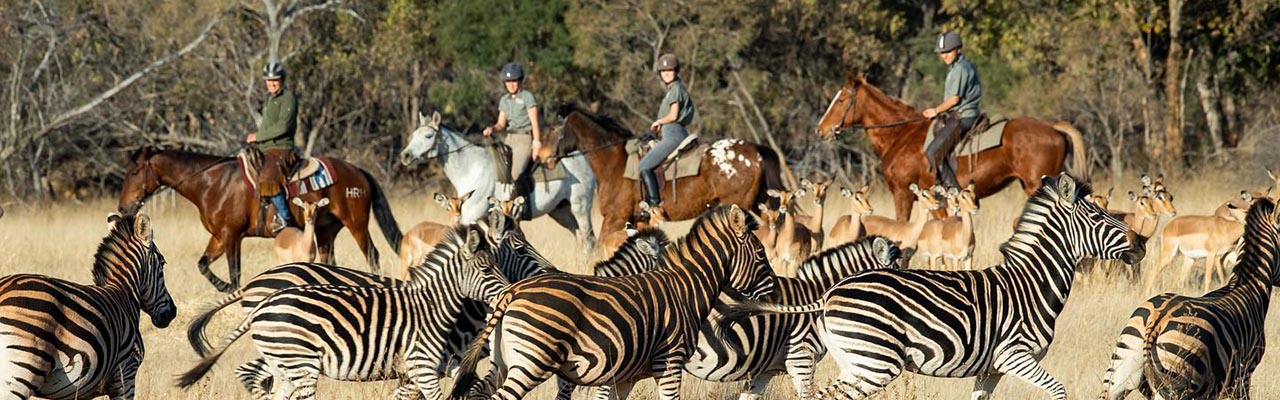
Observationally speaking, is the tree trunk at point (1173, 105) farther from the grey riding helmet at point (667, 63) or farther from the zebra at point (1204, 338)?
the zebra at point (1204, 338)

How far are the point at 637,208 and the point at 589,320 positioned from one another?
395 inches

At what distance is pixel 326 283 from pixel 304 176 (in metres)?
6.98

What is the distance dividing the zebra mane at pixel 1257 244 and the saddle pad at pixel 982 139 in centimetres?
841

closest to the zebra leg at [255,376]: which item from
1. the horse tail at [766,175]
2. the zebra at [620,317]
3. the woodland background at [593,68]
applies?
the zebra at [620,317]

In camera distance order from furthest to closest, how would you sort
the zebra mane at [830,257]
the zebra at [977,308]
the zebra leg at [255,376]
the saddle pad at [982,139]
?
the saddle pad at [982,139] < the zebra mane at [830,257] < the zebra leg at [255,376] < the zebra at [977,308]

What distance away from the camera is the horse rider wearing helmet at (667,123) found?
15.2m

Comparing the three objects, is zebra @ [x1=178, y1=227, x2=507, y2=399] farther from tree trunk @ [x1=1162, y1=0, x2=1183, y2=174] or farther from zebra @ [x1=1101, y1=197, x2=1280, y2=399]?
tree trunk @ [x1=1162, y1=0, x2=1183, y2=174]

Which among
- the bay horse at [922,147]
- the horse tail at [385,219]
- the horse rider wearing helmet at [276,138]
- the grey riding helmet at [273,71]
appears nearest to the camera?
the horse rider wearing helmet at [276,138]

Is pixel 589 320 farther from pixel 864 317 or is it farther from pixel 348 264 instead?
pixel 348 264

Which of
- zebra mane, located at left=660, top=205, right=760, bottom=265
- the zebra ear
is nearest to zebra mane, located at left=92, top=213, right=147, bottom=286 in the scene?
zebra mane, located at left=660, top=205, right=760, bottom=265

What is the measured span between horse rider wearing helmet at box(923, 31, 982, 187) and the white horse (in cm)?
379

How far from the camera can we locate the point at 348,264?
51.3ft

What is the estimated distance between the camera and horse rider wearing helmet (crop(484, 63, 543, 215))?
16016mm

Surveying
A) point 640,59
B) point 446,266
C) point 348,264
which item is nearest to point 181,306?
point 348,264
